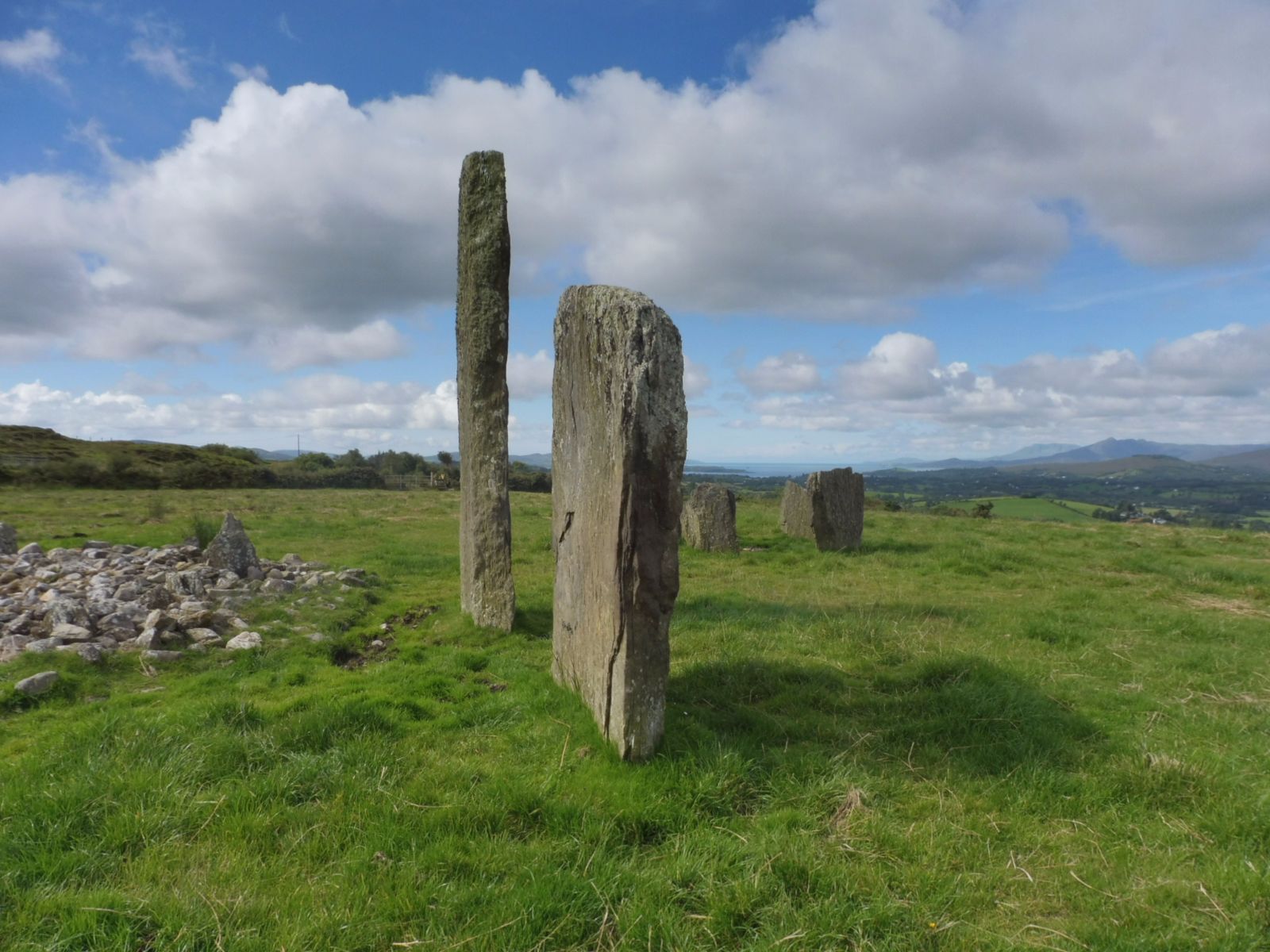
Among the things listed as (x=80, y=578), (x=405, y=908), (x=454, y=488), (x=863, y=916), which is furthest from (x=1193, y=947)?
(x=454, y=488)

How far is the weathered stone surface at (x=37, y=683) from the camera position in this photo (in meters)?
6.66

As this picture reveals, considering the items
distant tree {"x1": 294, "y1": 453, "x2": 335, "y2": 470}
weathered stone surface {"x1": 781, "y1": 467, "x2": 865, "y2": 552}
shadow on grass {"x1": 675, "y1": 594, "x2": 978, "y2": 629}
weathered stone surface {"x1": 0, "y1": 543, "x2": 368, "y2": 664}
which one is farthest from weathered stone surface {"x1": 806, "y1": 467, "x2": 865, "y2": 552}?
distant tree {"x1": 294, "y1": 453, "x2": 335, "y2": 470}

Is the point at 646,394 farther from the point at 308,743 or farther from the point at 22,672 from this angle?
the point at 22,672

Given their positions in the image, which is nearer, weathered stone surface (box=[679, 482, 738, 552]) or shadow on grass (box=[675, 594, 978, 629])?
shadow on grass (box=[675, 594, 978, 629])

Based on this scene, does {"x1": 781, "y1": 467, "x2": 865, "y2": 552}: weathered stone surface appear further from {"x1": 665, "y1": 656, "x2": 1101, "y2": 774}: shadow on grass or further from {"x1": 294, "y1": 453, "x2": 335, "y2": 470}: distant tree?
{"x1": 294, "y1": 453, "x2": 335, "y2": 470}: distant tree

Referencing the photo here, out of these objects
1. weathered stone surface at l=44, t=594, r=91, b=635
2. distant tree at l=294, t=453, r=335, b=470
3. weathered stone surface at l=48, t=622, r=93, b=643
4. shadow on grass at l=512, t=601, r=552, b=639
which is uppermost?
distant tree at l=294, t=453, r=335, b=470

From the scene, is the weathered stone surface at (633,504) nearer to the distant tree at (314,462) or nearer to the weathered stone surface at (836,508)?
the weathered stone surface at (836,508)

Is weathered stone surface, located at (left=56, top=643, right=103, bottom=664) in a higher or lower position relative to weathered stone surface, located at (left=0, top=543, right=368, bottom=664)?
lower

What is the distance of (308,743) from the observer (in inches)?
219

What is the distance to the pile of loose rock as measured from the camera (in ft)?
26.9

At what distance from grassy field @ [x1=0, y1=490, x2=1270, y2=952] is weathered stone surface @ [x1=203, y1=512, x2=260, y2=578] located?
277cm

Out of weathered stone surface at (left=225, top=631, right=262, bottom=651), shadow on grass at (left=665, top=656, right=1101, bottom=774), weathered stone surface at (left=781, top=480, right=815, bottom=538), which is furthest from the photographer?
weathered stone surface at (left=781, top=480, right=815, bottom=538)

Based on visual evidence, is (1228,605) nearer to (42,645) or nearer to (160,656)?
(160,656)

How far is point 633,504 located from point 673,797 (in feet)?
6.62
